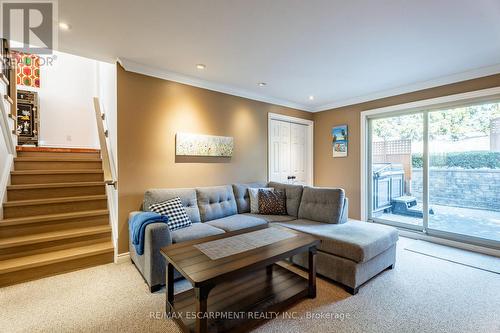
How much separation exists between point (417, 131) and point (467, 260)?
2.06 m

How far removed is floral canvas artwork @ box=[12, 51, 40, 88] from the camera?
480cm

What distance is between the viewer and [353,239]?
2338mm

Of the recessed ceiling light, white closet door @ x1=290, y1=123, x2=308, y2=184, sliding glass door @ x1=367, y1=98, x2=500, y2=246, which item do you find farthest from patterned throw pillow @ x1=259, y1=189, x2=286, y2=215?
the recessed ceiling light

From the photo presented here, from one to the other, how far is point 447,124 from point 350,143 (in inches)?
59.2

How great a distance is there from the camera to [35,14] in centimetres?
200

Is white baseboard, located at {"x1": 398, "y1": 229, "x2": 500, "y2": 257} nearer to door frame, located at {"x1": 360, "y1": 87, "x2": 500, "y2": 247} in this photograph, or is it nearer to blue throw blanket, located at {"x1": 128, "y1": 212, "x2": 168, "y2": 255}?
door frame, located at {"x1": 360, "y1": 87, "x2": 500, "y2": 247}

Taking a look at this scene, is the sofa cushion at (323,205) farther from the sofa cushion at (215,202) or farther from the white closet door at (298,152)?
the white closet door at (298,152)

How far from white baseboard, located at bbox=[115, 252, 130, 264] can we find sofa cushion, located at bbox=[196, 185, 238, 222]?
103 centimetres

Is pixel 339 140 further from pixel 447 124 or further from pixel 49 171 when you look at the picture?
pixel 49 171

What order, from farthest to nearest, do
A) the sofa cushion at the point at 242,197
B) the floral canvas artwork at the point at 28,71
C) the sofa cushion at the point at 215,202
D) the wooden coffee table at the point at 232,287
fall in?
the floral canvas artwork at the point at 28,71 → the sofa cushion at the point at 242,197 → the sofa cushion at the point at 215,202 → the wooden coffee table at the point at 232,287

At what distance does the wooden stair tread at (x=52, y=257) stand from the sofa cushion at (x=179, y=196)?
0.75 metres

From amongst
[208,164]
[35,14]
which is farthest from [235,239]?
[35,14]

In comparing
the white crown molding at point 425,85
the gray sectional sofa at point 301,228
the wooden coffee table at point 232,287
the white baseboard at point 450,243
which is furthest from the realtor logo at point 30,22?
the white baseboard at point 450,243

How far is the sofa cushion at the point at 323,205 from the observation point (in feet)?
9.91
